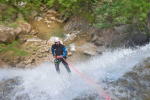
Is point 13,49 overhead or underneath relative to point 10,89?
overhead

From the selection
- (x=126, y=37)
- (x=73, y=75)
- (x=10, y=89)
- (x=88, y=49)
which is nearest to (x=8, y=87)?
(x=10, y=89)

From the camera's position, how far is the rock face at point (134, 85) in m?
9.29

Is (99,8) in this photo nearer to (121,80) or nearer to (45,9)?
(45,9)

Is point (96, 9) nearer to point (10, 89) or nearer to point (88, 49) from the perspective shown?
point (88, 49)

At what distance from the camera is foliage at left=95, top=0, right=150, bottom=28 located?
12.1 meters

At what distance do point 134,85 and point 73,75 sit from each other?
8.93 feet

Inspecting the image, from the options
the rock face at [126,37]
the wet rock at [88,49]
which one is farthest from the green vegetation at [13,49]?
the rock face at [126,37]

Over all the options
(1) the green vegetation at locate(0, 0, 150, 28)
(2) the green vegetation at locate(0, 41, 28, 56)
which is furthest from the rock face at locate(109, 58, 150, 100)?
(2) the green vegetation at locate(0, 41, 28, 56)

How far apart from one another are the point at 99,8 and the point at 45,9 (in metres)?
3.23

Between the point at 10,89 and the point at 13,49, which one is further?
the point at 13,49

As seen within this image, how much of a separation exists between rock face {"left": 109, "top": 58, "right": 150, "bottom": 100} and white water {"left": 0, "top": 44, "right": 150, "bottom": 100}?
406mm

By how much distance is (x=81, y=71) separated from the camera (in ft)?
38.8

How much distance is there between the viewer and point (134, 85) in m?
9.88

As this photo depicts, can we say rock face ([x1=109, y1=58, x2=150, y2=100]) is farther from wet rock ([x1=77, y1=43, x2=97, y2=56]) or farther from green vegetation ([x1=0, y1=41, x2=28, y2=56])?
green vegetation ([x1=0, y1=41, x2=28, y2=56])
